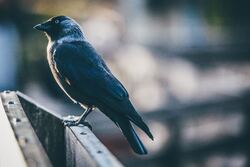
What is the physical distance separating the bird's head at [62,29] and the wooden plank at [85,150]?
47.4 inches

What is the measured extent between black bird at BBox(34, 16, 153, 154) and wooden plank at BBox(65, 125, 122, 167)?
430mm

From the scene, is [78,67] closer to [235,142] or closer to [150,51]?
[235,142]

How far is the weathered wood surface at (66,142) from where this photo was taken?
8.20ft

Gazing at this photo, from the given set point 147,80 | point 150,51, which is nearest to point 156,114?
point 147,80

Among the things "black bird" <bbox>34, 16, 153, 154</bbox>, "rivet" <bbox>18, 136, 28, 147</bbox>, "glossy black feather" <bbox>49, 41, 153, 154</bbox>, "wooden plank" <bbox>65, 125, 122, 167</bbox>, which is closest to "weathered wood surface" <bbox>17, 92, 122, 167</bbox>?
"wooden plank" <bbox>65, 125, 122, 167</bbox>

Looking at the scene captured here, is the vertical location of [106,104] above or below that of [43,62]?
above

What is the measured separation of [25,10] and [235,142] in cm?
749

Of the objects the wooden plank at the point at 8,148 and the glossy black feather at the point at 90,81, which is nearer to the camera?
the wooden plank at the point at 8,148

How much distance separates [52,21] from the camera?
4574 mm

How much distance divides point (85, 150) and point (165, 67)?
12.0 meters

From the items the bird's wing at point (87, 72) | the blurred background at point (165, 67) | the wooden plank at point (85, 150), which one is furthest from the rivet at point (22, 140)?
the blurred background at point (165, 67)

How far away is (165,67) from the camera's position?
14617mm

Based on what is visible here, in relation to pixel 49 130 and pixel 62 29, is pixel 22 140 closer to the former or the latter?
pixel 49 130

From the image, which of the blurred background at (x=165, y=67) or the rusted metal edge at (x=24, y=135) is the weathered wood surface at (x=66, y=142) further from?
the blurred background at (x=165, y=67)
